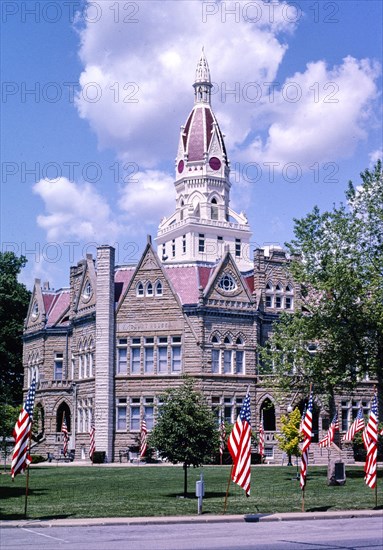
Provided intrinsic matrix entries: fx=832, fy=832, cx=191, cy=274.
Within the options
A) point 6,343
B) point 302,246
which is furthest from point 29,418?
point 6,343

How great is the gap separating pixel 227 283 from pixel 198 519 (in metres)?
37.3

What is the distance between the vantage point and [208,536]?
20953 millimetres

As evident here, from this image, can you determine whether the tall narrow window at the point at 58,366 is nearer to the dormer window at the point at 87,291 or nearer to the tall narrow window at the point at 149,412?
the dormer window at the point at 87,291

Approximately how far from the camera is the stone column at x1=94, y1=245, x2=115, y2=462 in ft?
196

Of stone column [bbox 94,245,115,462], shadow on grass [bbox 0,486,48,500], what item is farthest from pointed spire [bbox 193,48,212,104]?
shadow on grass [bbox 0,486,48,500]

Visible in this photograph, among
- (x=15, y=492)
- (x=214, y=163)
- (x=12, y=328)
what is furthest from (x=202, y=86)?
(x=15, y=492)

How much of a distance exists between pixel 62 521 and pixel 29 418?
3810 mm

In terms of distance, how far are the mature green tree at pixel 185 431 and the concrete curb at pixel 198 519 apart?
6341mm

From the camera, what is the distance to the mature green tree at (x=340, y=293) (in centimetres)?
4341

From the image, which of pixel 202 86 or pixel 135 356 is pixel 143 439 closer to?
pixel 135 356

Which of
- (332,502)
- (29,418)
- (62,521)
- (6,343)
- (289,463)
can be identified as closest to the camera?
(62,521)

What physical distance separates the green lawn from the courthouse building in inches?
552

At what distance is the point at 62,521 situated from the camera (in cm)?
2394

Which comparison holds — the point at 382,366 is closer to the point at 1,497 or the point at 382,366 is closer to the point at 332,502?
the point at 332,502
